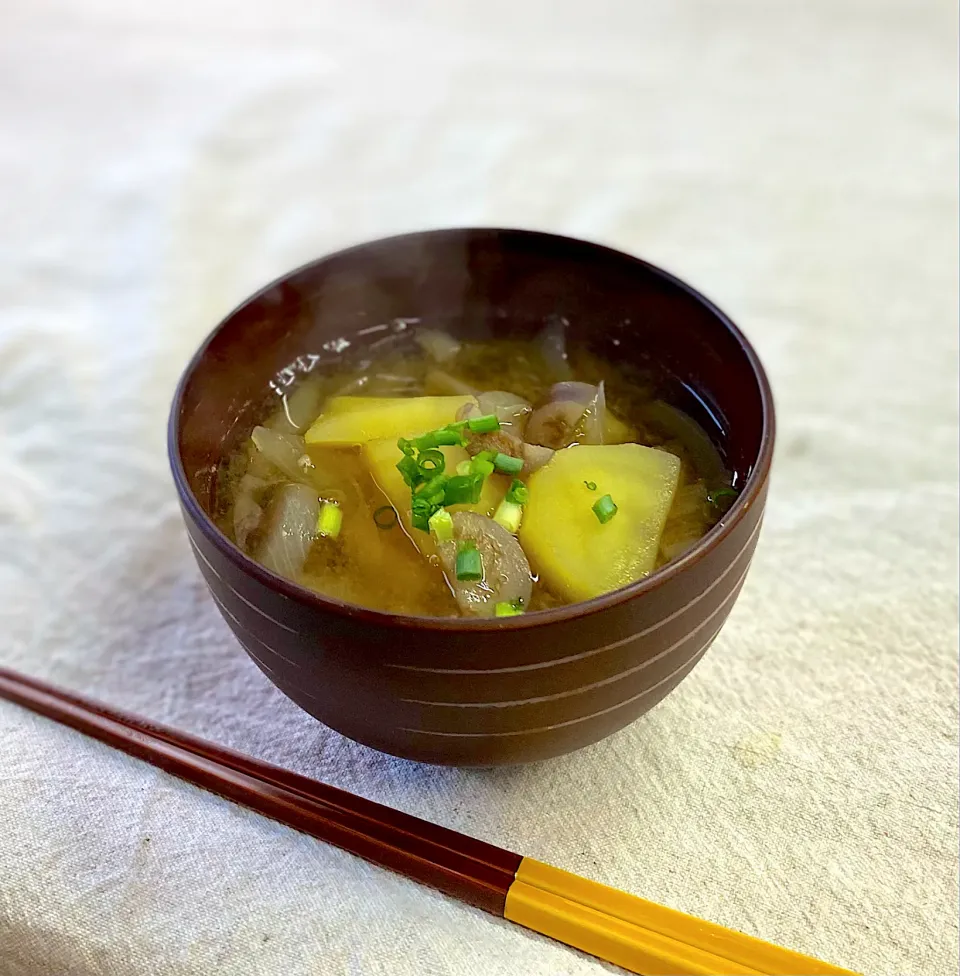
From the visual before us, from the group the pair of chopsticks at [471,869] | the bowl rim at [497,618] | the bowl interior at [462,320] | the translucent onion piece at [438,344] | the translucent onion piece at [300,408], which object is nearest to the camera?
the bowl rim at [497,618]

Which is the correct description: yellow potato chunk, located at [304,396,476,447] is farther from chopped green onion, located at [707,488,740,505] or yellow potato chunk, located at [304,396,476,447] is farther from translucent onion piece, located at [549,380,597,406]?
chopped green onion, located at [707,488,740,505]

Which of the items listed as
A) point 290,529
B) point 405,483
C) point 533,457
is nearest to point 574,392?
point 533,457

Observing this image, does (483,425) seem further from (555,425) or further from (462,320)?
(462,320)

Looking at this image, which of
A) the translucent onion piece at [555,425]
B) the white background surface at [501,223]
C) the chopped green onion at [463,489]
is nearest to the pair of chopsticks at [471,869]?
the white background surface at [501,223]

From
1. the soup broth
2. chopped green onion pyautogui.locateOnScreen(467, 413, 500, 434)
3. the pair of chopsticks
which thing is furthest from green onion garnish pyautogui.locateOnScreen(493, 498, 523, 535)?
the pair of chopsticks

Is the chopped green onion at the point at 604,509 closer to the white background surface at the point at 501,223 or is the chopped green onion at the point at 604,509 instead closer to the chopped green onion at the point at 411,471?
the chopped green onion at the point at 411,471

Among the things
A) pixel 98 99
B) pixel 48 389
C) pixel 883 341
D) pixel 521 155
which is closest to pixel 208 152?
pixel 98 99
